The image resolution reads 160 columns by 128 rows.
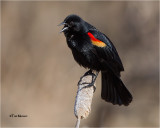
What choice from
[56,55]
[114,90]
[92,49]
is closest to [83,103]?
[92,49]

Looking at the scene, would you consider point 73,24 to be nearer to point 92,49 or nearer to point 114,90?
point 92,49

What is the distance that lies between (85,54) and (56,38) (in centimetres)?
163

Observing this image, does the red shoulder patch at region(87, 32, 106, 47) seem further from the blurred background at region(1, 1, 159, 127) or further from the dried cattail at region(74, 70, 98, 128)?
the blurred background at region(1, 1, 159, 127)

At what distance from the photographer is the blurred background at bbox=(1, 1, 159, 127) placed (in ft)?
17.3

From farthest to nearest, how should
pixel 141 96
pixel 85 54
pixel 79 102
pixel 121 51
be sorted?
pixel 141 96 < pixel 121 51 < pixel 85 54 < pixel 79 102

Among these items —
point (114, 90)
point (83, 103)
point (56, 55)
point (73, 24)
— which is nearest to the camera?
point (83, 103)

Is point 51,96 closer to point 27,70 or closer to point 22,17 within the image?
point 27,70

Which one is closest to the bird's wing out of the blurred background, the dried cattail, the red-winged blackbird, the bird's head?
the red-winged blackbird

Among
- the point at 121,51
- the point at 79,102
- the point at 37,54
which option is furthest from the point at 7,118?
the point at 79,102

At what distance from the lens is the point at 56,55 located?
545 cm

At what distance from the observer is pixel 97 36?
154 inches

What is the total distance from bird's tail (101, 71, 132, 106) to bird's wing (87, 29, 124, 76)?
0.65ft

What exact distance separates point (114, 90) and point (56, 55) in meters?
1.58

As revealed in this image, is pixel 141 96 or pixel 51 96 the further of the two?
pixel 141 96
